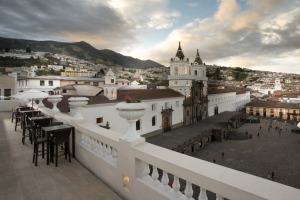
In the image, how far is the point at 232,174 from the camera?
2.26 meters

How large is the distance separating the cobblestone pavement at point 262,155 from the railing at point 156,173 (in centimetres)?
2197

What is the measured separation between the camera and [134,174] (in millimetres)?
3338

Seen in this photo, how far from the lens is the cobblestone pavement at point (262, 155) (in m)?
22.0

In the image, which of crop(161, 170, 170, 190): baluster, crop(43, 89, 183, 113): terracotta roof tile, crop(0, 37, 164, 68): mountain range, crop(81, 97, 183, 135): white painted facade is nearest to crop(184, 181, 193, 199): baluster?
crop(161, 170, 170, 190): baluster

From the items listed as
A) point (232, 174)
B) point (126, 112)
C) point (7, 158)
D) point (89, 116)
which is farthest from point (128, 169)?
point (89, 116)

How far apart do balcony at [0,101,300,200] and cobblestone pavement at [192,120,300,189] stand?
21937 mm

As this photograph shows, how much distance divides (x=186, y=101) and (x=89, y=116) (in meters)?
21.4

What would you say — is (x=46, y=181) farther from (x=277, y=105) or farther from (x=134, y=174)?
(x=277, y=105)

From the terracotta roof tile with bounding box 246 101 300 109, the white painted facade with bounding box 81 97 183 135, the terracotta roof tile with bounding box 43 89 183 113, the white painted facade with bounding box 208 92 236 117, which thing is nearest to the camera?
the terracotta roof tile with bounding box 43 89 183 113

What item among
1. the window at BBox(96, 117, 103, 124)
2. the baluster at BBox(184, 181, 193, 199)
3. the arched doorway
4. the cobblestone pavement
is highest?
the baluster at BBox(184, 181, 193, 199)

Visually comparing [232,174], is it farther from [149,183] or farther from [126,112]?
[126,112]

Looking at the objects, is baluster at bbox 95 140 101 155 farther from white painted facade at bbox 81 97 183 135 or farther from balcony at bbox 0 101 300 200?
white painted facade at bbox 81 97 183 135

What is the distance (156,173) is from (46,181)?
274 centimetres

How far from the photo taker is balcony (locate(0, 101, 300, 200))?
206 cm
